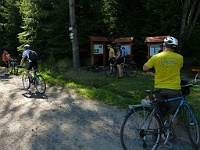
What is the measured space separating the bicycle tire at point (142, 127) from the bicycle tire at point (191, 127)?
0.60 m

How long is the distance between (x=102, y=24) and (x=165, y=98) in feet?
43.6

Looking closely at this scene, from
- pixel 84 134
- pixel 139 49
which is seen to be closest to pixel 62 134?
pixel 84 134

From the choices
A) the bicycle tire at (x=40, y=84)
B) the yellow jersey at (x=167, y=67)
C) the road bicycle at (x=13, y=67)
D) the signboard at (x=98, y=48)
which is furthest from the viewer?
the signboard at (x=98, y=48)

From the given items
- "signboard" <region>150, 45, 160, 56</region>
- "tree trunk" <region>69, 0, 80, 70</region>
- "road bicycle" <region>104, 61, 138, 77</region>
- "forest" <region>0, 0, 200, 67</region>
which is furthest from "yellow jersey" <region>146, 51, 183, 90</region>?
"forest" <region>0, 0, 200, 67</region>

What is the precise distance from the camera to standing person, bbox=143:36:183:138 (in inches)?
148

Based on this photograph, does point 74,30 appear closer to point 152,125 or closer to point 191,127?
point 152,125

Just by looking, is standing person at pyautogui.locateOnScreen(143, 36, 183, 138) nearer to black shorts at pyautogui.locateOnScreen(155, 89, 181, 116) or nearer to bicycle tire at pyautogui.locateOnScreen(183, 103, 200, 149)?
black shorts at pyautogui.locateOnScreen(155, 89, 181, 116)

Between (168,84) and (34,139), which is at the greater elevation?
(168,84)

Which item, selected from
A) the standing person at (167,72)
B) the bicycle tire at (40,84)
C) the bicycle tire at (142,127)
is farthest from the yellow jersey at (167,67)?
the bicycle tire at (40,84)

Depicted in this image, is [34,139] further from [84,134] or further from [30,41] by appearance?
[30,41]

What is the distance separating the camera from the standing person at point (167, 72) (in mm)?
3756

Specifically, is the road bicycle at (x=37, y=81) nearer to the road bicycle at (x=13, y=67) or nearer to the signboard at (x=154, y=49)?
the road bicycle at (x=13, y=67)

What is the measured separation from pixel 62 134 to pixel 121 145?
A: 4.50 feet

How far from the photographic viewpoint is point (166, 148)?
13.1 feet
